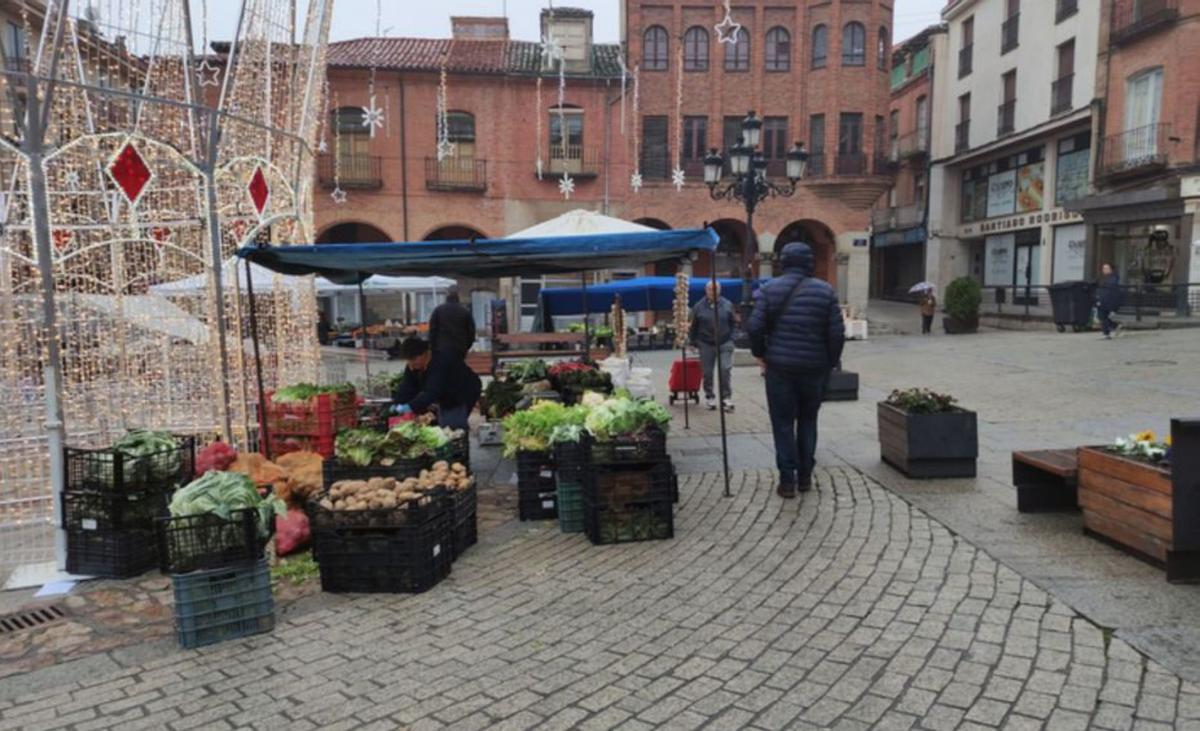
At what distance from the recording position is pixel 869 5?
1048 inches

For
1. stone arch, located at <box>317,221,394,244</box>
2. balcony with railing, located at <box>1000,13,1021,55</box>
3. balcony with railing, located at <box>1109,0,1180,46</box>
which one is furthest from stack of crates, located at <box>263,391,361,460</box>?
balcony with railing, located at <box>1000,13,1021,55</box>

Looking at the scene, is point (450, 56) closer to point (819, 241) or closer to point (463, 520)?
point (819, 241)

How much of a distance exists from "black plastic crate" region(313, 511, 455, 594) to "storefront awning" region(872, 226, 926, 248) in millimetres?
35449

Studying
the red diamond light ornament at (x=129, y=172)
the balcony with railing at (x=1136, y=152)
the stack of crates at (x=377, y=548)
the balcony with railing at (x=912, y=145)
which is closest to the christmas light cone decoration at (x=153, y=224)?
the red diamond light ornament at (x=129, y=172)

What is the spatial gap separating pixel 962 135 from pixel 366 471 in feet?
113

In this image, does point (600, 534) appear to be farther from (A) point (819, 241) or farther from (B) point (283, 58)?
(A) point (819, 241)

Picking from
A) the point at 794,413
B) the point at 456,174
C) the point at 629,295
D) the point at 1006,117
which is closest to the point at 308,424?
the point at 794,413

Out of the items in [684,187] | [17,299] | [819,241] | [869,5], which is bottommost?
[17,299]

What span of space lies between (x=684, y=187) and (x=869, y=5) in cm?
914

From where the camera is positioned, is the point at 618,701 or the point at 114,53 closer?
the point at 618,701

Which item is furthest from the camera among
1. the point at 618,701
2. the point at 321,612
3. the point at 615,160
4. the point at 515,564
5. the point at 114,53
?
the point at 615,160

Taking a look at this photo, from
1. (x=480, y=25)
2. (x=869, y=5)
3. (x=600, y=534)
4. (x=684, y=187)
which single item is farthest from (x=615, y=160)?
(x=600, y=534)

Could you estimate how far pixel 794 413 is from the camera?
6.08m

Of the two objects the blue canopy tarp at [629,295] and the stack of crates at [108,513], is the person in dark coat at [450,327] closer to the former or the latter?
the stack of crates at [108,513]
